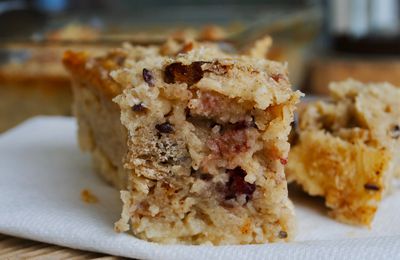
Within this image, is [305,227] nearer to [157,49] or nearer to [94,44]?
[157,49]

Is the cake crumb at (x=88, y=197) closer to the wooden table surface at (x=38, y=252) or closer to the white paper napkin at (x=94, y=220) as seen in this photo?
the white paper napkin at (x=94, y=220)

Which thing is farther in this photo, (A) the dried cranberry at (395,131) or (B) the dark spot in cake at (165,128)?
(A) the dried cranberry at (395,131)

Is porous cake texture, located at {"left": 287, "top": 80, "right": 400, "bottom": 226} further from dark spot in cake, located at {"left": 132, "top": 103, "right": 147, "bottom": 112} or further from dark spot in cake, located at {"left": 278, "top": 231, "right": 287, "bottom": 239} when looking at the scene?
dark spot in cake, located at {"left": 132, "top": 103, "right": 147, "bottom": 112}

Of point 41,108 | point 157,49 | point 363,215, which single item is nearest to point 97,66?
point 157,49

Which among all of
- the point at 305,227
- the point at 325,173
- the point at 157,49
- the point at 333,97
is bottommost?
the point at 305,227

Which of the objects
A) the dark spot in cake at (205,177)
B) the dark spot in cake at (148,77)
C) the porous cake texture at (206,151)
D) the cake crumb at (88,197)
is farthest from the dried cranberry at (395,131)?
the cake crumb at (88,197)

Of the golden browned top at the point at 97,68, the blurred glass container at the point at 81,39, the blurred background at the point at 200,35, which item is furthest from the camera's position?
the blurred background at the point at 200,35

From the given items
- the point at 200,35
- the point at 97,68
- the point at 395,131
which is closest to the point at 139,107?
the point at 97,68

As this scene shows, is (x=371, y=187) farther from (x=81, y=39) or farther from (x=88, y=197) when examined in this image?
(x=81, y=39)

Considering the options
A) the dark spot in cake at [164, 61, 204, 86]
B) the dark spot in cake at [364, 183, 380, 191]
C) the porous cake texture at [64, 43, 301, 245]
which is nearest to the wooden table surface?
the porous cake texture at [64, 43, 301, 245]
